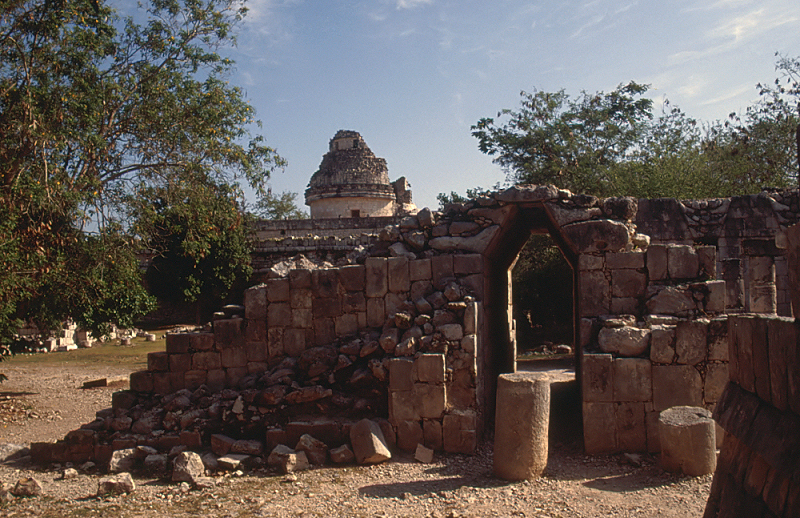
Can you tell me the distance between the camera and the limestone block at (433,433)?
26.1ft

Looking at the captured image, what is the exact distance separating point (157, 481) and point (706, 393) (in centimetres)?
660

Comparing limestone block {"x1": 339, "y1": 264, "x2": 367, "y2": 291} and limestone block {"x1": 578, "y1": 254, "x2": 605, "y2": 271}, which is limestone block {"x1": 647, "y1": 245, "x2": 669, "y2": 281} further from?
limestone block {"x1": 339, "y1": 264, "x2": 367, "y2": 291}

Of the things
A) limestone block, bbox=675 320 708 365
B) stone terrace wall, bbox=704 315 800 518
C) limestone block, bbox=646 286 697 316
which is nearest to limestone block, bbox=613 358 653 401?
limestone block, bbox=675 320 708 365

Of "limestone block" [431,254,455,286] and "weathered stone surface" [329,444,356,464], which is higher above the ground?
"limestone block" [431,254,455,286]

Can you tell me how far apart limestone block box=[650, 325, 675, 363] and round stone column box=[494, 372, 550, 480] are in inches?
64.0

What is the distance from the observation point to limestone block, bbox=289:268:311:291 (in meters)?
8.99

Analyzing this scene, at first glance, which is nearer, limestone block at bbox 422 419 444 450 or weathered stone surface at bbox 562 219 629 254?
limestone block at bbox 422 419 444 450

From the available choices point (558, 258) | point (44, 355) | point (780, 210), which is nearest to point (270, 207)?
point (44, 355)

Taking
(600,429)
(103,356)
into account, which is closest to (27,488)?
(600,429)

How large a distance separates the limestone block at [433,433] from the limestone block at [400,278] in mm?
1886

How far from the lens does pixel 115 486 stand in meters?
6.82

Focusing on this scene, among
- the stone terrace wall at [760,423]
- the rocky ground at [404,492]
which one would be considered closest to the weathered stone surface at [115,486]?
the rocky ground at [404,492]

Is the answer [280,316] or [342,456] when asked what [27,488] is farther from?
[280,316]

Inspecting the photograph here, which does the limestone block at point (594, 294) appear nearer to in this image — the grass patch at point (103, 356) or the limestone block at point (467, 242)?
the limestone block at point (467, 242)
